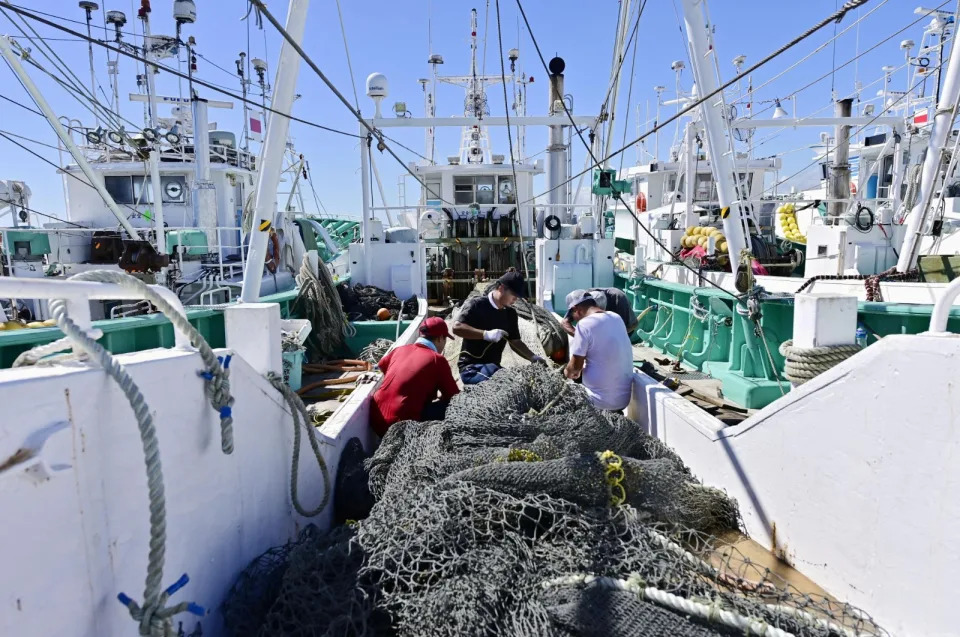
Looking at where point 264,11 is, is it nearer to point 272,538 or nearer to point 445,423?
point 445,423

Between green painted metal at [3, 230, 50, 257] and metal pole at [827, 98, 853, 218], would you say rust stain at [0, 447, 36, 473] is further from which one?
metal pole at [827, 98, 853, 218]

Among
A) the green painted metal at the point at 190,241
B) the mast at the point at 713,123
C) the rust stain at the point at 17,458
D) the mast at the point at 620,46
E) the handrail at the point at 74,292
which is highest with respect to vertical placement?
the mast at the point at 620,46

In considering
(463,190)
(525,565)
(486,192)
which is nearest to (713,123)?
(525,565)

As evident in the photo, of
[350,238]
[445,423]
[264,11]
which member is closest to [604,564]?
[445,423]

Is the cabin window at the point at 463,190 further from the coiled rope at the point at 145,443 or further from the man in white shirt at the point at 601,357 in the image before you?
the coiled rope at the point at 145,443

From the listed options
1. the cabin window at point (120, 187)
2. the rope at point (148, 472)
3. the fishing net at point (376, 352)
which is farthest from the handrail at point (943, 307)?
the cabin window at point (120, 187)

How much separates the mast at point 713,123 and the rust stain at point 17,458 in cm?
616

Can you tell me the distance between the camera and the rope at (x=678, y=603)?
211 cm

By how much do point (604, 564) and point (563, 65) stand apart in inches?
467

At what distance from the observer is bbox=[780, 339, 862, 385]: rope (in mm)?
3658

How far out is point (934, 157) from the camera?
692cm

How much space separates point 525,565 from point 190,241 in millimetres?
9915

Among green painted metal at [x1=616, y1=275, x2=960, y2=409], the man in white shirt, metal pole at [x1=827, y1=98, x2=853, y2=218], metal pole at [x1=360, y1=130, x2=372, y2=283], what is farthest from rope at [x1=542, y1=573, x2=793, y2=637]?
A: metal pole at [x1=827, y1=98, x2=853, y2=218]

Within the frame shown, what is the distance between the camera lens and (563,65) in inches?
496
